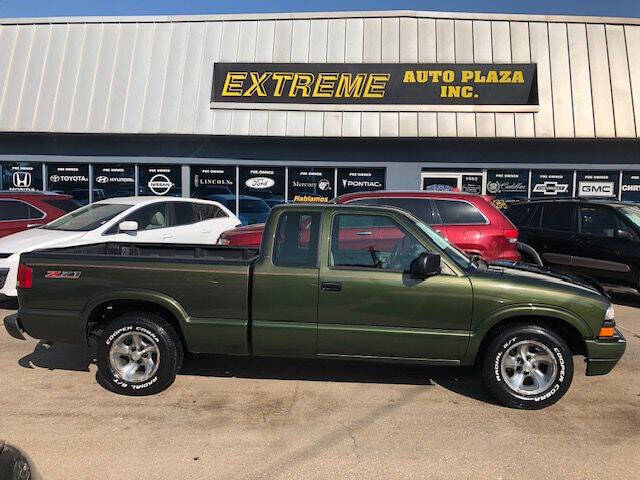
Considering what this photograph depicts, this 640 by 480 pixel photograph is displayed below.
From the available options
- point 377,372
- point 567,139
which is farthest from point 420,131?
point 377,372

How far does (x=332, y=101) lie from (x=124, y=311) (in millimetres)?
10120

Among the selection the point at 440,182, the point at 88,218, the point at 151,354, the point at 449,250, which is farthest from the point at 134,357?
the point at 440,182

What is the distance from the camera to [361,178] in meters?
14.6

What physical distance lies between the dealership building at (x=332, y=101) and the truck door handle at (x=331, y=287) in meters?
9.60

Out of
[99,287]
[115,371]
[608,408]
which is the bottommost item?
[608,408]

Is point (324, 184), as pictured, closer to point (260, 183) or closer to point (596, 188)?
point (260, 183)

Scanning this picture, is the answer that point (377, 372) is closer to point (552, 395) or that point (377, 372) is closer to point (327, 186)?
point (552, 395)

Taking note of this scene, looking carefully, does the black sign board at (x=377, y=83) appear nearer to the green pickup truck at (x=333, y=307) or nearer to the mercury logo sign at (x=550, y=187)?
the mercury logo sign at (x=550, y=187)

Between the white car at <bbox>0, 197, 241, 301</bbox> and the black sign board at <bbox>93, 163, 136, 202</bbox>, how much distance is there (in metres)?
6.28

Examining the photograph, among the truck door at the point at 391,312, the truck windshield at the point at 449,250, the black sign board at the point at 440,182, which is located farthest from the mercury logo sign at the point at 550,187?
the truck door at the point at 391,312

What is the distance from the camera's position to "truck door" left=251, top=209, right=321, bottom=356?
4258 mm

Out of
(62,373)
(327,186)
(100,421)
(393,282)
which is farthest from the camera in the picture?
(327,186)

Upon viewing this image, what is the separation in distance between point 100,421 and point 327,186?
11275 millimetres

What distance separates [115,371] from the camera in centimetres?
441
